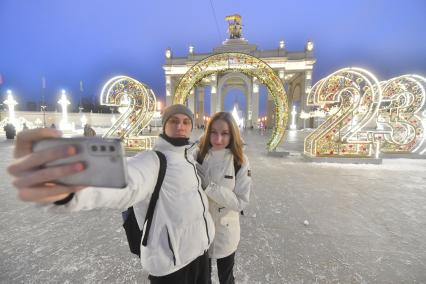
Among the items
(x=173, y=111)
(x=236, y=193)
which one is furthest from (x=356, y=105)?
(x=173, y=111)

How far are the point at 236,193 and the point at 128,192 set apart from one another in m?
0.98

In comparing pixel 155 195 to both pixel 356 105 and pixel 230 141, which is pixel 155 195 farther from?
pixel 356 105

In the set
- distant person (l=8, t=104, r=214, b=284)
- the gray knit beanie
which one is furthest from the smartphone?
the gray knit beanie

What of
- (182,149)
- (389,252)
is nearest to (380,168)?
(389,252)

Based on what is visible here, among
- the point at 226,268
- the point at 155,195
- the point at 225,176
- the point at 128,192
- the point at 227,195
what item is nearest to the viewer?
the point at 128,192

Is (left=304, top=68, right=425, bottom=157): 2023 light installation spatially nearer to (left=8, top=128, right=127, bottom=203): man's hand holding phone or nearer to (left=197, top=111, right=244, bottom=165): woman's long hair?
(left=197, top=111, right=244, bottom=165): woman's long hair

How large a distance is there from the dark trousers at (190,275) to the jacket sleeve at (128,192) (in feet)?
2.05

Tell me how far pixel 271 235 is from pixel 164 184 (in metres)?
2.61

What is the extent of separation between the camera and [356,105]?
8992 mm

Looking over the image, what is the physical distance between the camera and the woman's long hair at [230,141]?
6.30 ft

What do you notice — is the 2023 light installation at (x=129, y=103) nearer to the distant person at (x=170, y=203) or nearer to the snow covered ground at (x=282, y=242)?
the snow covered ground at (x=282, y=242)

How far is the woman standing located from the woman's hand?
1.09m

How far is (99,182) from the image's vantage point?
80cm

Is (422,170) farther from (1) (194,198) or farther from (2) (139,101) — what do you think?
(2) (139,101)
